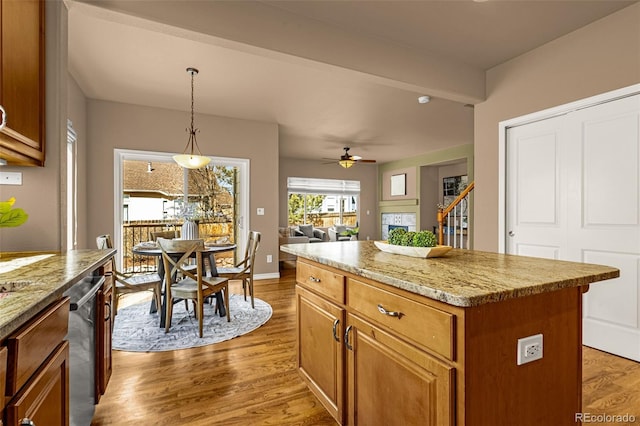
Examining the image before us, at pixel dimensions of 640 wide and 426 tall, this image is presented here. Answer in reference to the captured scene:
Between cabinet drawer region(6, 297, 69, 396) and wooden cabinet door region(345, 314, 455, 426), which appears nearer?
cabinet drawer region(6, 297, 69, 396)

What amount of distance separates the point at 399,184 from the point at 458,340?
8.47 m

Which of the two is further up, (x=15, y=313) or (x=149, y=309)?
(x=15, y=313)

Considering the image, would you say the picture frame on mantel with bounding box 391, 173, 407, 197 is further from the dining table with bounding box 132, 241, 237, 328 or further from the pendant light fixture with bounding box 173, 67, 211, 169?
the dining table with bounding box 132, 241, 237, 328

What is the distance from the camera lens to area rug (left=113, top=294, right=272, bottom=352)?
269cm

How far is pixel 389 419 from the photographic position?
119cm

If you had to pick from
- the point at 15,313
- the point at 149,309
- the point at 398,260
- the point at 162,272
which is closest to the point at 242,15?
the point at 398,260

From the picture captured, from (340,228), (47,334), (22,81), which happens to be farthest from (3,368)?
(340,228)

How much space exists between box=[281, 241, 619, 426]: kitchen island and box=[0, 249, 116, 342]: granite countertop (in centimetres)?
103

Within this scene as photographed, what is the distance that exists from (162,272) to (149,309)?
0.68 m

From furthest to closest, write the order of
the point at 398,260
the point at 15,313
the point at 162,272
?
the point at 162,272 → the point at 398,260 → the point at 15,313

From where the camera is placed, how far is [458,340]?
0.91 metres

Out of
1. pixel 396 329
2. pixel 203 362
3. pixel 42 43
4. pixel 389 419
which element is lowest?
pixel 203 362

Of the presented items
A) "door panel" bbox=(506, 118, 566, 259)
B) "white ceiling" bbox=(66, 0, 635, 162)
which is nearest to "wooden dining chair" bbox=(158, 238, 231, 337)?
"white ceiling" bbox=(66, 0, 635, 162)

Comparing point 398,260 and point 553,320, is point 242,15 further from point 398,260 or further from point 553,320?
point 553,320
